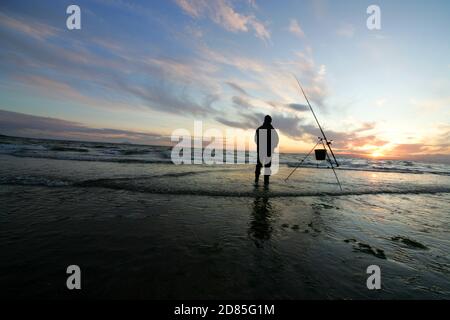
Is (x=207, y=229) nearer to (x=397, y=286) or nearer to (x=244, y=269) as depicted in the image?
(x=244, y=269)

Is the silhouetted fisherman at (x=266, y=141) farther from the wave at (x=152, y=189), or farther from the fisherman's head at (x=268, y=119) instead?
the wave at (x=152, y=189)

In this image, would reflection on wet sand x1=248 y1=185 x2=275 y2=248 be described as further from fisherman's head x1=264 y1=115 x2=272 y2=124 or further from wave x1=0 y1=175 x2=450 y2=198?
fisherman's head x1=264 y1=115 x2=272 y2=124

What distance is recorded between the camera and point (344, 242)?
387 centimetres

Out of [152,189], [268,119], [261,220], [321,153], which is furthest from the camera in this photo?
[268,119]

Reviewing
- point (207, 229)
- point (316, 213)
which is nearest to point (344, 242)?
point (316, 213)

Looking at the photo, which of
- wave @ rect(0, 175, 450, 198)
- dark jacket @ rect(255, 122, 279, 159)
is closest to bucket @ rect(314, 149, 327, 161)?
wave @ rect(0, 175, 450, 198)

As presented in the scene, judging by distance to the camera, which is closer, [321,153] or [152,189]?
[152,189]

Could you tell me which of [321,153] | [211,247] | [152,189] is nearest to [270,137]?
[321,153]

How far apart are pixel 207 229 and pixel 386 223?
13.1 ft

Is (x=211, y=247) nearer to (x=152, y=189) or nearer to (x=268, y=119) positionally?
(x=152, y=189)
